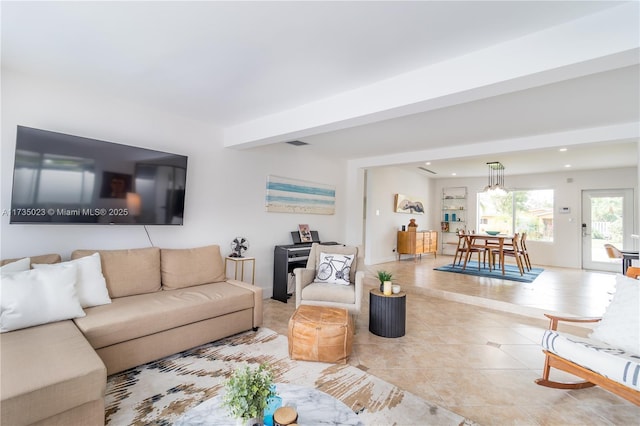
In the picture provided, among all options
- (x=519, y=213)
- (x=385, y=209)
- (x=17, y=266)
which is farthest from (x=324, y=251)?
(x=519, y=213)

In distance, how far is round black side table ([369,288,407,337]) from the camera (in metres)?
2.98

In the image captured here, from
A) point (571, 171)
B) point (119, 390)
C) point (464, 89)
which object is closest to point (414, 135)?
point (464, 89)

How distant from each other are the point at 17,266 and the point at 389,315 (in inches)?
126

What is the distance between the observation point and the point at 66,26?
6.20 ft

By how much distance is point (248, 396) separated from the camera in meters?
1.15

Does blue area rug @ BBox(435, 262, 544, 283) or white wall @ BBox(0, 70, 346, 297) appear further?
blue area rug @ BBox(435, 262, 544, 283)

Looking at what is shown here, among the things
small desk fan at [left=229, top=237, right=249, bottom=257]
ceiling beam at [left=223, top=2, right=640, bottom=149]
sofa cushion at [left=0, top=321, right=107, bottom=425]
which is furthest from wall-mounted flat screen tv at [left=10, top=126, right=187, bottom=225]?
ceiling beam at [left=223, top=2, right=640, bottom=149]

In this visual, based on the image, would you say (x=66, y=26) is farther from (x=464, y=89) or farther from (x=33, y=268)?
(x=464, y=89)

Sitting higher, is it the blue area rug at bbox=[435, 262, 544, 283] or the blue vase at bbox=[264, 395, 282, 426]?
the blue vase at bbox=[264, 395, 282, 426]

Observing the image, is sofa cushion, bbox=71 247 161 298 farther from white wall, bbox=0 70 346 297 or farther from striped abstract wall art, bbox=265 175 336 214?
striped abstract wall art, bbox=265 175 336 214

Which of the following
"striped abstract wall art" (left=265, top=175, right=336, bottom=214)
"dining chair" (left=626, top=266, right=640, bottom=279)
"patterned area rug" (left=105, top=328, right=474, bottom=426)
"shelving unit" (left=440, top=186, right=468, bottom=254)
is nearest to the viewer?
"patterned area rug" (left=105, top=328, right=474, bottom=426)

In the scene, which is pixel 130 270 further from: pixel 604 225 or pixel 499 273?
pixel 604 225

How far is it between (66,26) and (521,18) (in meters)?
2.86

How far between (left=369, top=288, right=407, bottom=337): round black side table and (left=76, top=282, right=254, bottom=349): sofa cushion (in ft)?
4.41
